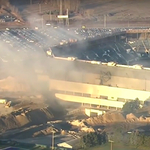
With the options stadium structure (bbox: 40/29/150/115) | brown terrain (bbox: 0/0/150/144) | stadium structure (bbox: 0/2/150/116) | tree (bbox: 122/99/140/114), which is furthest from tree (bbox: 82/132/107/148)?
stadium structure (bbox: 0/2/150/116)

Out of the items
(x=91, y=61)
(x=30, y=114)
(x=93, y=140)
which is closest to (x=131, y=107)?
(x=30, y=114)

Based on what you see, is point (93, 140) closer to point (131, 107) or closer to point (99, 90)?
point (131, 107)

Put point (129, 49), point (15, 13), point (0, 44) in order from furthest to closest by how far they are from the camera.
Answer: point (15, 13) → point (129, 49) → point (0, 44)

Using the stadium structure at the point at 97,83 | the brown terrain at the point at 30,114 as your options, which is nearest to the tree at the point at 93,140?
the brown terrain at the point at 30,114

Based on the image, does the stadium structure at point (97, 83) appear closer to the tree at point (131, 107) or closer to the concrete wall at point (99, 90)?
the concrete wall at point (99, 90)

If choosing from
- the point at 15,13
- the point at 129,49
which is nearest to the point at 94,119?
the point at 129,49

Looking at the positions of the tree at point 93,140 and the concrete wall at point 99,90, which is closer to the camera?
the tree at point 93,140

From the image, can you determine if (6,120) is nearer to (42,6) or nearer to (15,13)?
(15,13)

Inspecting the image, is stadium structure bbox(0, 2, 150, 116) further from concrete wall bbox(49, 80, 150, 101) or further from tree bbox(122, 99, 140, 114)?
tree bbox(122, 99, 140, 114)

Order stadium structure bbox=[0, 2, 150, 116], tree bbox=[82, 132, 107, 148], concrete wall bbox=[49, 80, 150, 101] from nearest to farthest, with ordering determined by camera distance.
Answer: tree bbox=[82, 132, 107, 148] < concrete wall bbox=[49, 80, 150, 101] < stadium structure bbox=[0, 2, 150, 116]
